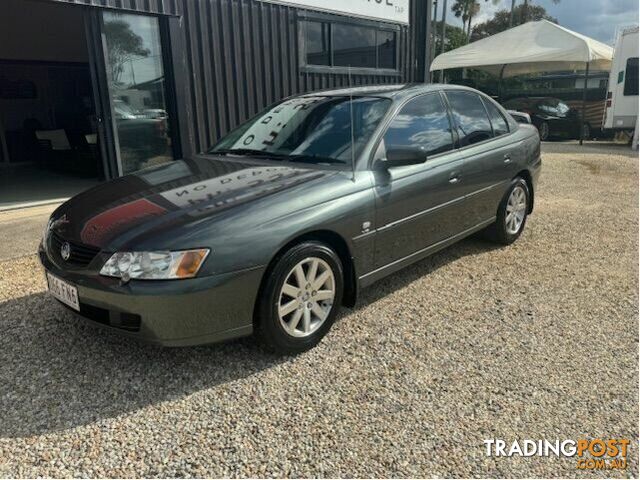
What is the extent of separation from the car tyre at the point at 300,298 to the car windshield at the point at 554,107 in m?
15.8

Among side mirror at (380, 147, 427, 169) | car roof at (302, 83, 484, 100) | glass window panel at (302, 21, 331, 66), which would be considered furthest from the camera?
glass window panel at (302, 21, 331, 66)

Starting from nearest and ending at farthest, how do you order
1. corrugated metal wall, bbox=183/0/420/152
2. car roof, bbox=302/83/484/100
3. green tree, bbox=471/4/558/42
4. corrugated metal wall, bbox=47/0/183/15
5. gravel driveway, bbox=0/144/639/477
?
1. gravel driveway, bbox=0/144/639/477
2. car roof, bbox=302/83/484/100
3. corrugated metal wall, bbox=47/0/183/15
4. corrugated metal wall, bbox=183/0/420/152
5. green tree, bbox=471/4/558/42

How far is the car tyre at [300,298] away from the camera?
9.04 ft

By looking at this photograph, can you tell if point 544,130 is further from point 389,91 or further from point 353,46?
point 389,91

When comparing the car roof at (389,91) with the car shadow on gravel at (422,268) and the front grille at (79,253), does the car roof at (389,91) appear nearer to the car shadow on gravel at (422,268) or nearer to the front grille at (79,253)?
the car shadow on gravel at (422,268)

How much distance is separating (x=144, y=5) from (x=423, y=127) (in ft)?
15.1

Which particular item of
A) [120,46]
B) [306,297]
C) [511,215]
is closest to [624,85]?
[511,215]

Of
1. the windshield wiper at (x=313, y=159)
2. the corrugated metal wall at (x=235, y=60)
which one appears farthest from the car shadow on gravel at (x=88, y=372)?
the corrugated metal wall at (x=235, y=60)

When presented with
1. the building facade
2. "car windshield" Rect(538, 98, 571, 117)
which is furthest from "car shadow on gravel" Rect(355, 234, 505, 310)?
"car windshield" Rect(538, 98, 571, 117)

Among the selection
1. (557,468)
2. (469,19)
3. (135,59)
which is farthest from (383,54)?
(469,19)

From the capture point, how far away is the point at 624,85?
13656 millimetres

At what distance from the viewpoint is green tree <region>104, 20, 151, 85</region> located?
645 cm

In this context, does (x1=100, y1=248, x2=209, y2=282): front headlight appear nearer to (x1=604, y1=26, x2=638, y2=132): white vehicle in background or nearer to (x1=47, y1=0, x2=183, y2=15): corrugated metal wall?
(x1=47, y1=0, x2=183, y2=15): corrugated metal wall

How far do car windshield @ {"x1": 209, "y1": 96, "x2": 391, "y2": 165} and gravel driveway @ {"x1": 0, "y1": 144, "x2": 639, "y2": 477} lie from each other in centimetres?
116
